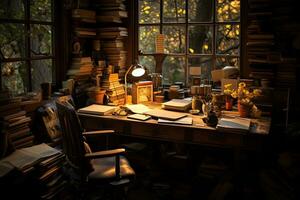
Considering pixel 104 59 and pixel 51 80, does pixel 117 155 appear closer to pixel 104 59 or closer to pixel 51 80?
pixel 51 80

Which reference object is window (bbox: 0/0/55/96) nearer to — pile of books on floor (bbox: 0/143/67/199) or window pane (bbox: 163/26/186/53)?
pile of books on floor (bbox: 0/143/67/199)

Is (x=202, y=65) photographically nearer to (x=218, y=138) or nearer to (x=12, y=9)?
(x=218, y=138)

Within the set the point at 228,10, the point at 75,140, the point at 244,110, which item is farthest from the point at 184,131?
the point at 228,10

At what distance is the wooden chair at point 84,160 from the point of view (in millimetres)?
3117

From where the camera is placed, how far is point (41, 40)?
412 centimetres

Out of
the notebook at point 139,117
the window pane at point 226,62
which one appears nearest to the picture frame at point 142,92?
the notebook at point 139,117

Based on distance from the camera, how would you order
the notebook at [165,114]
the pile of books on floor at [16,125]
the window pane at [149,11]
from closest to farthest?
the pile of books on floor at [16,125] → the notebook at [165,114] → the window pane at [149,11]

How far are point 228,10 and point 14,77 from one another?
8.17 feet

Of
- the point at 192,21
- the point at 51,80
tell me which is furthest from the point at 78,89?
the point at 192,21

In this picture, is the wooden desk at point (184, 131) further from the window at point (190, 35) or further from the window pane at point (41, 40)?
the window at point (190, 35)

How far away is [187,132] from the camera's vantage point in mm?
3658

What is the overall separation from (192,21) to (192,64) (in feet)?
1.71

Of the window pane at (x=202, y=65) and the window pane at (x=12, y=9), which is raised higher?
the window pane at (x=12, y=9)

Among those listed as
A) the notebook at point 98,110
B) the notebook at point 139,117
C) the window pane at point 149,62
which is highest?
the window pane at point 149,62
